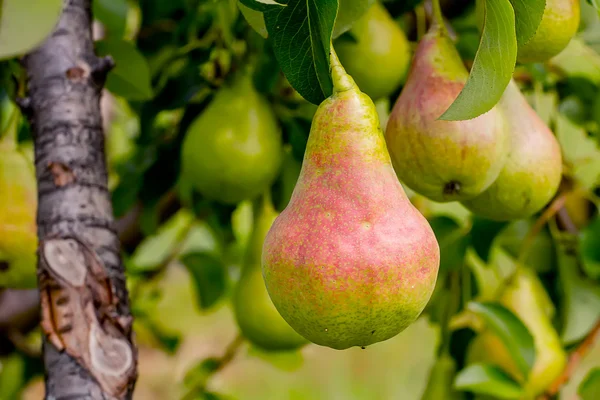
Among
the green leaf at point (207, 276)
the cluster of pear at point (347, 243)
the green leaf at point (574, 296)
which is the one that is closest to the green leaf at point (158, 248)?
the green leaf at point (207, 276)

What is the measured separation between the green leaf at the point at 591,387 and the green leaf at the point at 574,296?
6 cm

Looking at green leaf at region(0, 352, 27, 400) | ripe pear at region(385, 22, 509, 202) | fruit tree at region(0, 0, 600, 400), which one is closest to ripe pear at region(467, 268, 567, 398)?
fruit tree at region(0, 0, 600, 400)

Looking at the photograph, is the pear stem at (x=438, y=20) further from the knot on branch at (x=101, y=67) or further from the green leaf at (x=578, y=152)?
the green leaf at (x=578, y=152)

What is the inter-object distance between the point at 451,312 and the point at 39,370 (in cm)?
67

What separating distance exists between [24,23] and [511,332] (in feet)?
2.09

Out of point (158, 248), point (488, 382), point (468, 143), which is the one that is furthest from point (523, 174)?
point (158, 248)

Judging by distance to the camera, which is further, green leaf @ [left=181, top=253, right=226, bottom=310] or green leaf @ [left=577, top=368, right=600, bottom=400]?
green leaf @ [left=181, top=253, right=226, bottom=310]

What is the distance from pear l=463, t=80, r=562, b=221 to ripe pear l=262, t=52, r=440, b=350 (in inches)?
7.3

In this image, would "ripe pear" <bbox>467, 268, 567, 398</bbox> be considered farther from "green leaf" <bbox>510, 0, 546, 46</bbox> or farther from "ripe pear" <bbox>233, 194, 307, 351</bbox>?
"green leaf" <bbox>510, 0, 546, 46</bbox>

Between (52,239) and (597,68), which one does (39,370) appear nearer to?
(52,239)

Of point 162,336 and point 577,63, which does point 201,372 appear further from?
point 577,63

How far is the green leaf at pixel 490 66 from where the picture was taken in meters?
0.49

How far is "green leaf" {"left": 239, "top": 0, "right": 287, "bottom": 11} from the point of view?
0.48 m

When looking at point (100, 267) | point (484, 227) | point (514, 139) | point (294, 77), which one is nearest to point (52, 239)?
point (100, 267)
